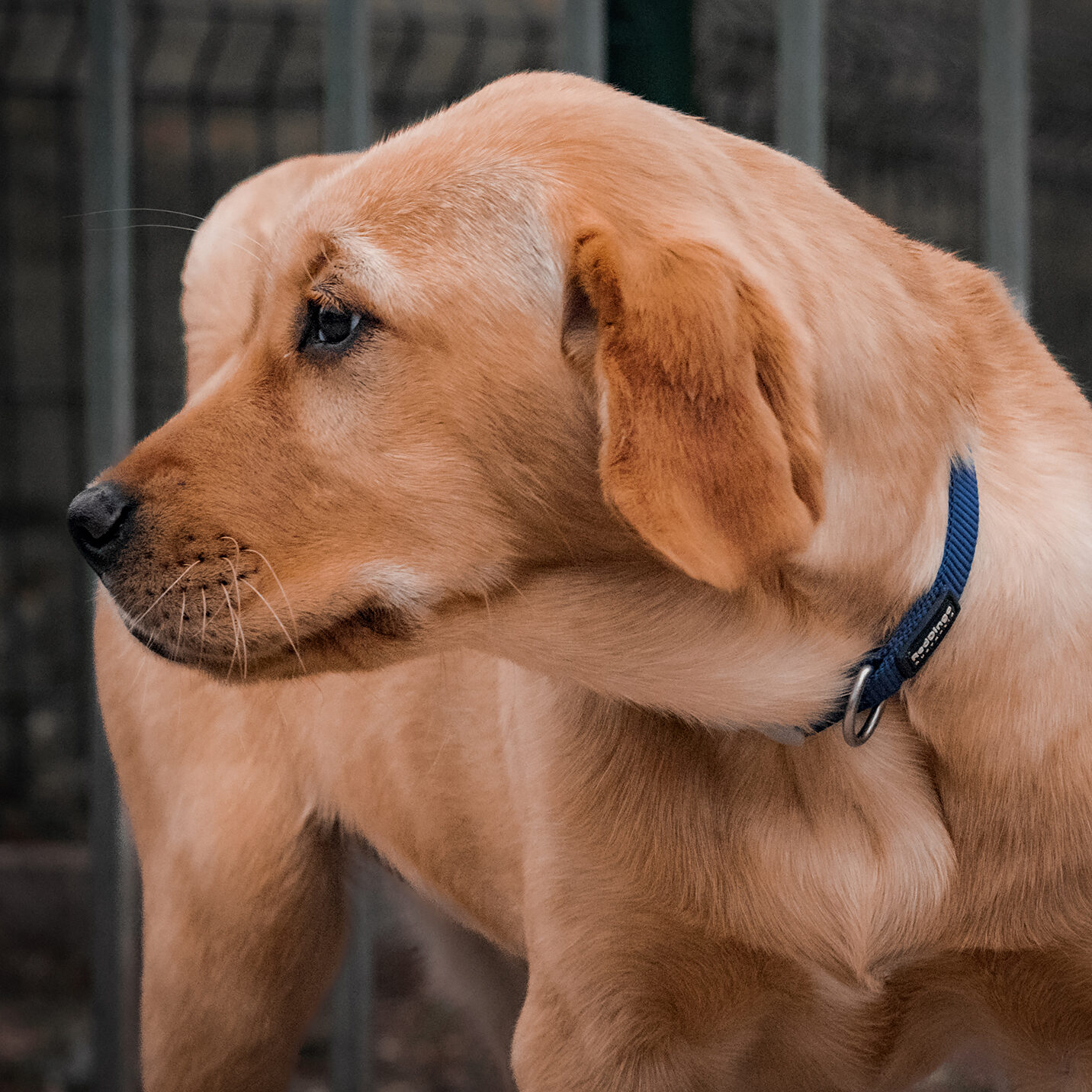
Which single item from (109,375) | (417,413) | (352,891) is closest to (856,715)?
(417,413)

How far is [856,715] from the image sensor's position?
1691mm

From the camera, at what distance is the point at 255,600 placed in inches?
62.9

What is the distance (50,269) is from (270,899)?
11.5 ft

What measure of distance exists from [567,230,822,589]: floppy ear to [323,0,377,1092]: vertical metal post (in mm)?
1321

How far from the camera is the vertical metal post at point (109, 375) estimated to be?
297cm

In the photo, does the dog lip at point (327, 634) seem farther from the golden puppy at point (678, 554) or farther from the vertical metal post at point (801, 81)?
the vertical metal post at point (801, 81)

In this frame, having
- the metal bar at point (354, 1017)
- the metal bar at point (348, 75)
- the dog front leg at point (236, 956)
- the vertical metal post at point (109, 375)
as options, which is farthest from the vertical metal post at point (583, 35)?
the metal bar at point (354, 1017)

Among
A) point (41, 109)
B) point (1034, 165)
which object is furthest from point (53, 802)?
point (1034, 165)

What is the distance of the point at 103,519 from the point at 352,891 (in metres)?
1.09

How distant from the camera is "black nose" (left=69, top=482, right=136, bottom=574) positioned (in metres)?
1.62

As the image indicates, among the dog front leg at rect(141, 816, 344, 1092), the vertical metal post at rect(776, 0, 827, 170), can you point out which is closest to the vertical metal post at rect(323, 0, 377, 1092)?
the dog front leg at rect(141, 816, 344, 1092)

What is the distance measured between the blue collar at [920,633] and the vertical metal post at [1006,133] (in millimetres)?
1102

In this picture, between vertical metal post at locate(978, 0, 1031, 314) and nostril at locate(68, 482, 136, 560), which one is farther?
vertical metal post at locate(978, 0, 1031, 314)

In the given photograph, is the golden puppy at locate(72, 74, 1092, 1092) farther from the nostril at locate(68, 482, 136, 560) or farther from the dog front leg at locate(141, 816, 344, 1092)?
the dog front leg at locate(141, 816, 344, 1092)
